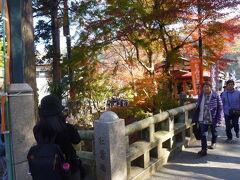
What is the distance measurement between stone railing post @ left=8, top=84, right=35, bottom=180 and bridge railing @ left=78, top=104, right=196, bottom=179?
767 mm

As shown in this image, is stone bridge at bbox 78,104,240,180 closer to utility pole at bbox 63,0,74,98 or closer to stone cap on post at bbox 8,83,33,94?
stone cap on post at bbox 8,83,33,94

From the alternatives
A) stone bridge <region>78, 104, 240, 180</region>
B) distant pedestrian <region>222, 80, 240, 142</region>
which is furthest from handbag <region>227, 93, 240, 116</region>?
stone bridge <region>78, 104, 240, 180</region>

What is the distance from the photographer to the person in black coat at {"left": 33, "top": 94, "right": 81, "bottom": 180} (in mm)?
2553

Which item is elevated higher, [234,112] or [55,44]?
[55,44]

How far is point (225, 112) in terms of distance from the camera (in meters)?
6.29

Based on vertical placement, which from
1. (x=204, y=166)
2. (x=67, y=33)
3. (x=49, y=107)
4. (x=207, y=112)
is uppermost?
(x=67, y=33)

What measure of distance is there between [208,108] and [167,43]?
445cm

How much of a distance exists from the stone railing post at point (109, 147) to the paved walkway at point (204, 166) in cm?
104

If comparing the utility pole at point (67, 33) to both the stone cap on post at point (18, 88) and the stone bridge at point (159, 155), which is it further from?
the stone cap on post at point (18, 88)

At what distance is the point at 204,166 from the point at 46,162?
3.15m

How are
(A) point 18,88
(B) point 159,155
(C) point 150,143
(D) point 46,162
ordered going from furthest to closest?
1. (B) point 159,155
2. (C) point 150,143
3. (A) point 18,88
4. (D) point 46,162

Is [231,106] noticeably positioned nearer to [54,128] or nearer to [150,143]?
[150,143]

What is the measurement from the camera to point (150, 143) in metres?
4.28

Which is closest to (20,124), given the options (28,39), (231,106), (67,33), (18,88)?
(18,88)
